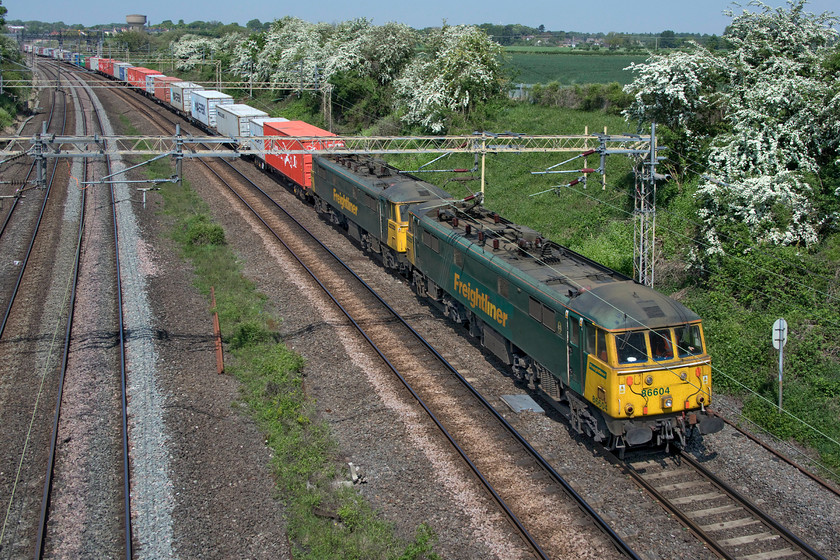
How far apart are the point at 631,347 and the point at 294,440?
692 cm

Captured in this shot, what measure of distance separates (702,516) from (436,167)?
105ft

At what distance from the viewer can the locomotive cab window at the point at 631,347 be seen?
524 inches

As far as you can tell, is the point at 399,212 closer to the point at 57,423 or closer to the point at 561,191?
the point at 57,423

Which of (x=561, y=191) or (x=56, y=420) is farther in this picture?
(x=561, y=191)

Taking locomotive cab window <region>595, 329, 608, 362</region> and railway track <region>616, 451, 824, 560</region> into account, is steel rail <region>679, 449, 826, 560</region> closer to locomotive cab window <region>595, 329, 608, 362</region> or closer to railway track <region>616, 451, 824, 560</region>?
railway track <region>616, 451, 824, 560</region>

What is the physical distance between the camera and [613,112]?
1742 inches

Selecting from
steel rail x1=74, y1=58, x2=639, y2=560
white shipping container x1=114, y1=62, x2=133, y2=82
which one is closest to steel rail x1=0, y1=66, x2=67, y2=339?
steel rail x1=74, y1=58, x2=639, y2=560

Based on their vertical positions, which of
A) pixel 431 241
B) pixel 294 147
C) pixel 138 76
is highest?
pixel 138 76

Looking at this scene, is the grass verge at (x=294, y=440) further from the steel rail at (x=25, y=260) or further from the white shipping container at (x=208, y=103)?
the white shipping container at (x=208, y=103)

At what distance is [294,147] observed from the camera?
1351 inches

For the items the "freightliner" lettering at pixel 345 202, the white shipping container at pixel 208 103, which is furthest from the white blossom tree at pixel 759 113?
the white shipping container at pixel 208 103

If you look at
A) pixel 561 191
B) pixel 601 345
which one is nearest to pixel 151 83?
pixel 561 191

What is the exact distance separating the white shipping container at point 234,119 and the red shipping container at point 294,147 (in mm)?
4918

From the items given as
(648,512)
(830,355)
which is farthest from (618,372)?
(830,355)
